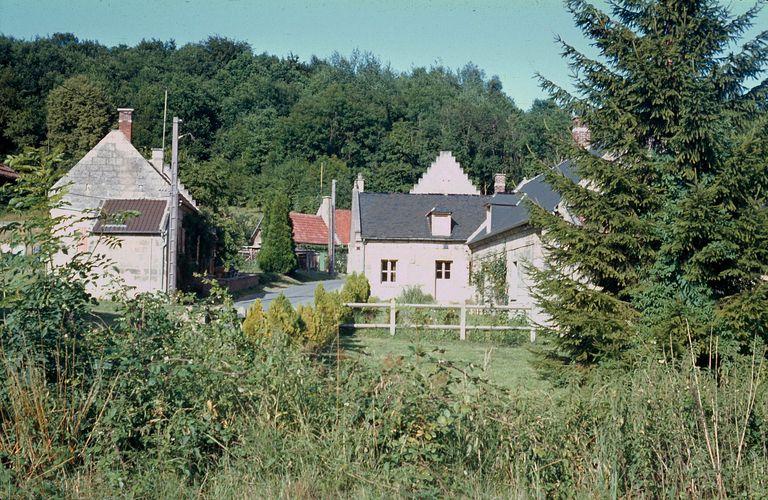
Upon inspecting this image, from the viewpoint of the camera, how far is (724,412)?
5137mm

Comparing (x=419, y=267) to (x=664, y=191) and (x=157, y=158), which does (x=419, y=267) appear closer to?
(x=157, y=158)

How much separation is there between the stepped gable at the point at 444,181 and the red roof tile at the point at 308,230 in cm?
1500

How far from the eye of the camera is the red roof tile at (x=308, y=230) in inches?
2354

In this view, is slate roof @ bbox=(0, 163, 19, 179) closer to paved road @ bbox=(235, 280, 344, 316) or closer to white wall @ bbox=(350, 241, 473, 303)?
paved road @ bbox=(235, 280, 344, 316)

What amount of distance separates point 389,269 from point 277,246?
14.8m

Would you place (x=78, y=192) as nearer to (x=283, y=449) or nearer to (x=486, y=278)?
(x=486, y=278)

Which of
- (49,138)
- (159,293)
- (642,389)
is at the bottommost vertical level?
(642,389)

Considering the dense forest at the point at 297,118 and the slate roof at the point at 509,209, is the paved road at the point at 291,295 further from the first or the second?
the dense forest at the point at 297,118

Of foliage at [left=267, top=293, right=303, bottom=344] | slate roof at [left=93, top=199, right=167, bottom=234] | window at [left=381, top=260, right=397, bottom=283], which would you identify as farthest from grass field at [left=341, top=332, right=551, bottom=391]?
window at [left=381, top=260, right=397, bottom=283]

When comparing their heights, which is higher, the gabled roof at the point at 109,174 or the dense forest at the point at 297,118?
the dense forest at the point at 297,118

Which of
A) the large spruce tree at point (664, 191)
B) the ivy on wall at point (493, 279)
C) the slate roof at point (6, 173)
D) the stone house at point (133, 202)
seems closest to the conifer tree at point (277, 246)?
the stone house at point (133, 202)

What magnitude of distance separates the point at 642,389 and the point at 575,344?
4964 millimetres

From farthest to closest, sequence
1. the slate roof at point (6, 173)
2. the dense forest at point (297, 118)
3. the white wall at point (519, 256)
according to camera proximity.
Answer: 1. the dense forest at point (297, 118)
2. the white wall at point (519, 256)
3. the slate roof at point (6, 173)

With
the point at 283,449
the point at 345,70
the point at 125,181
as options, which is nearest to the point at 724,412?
the point at 283,449
